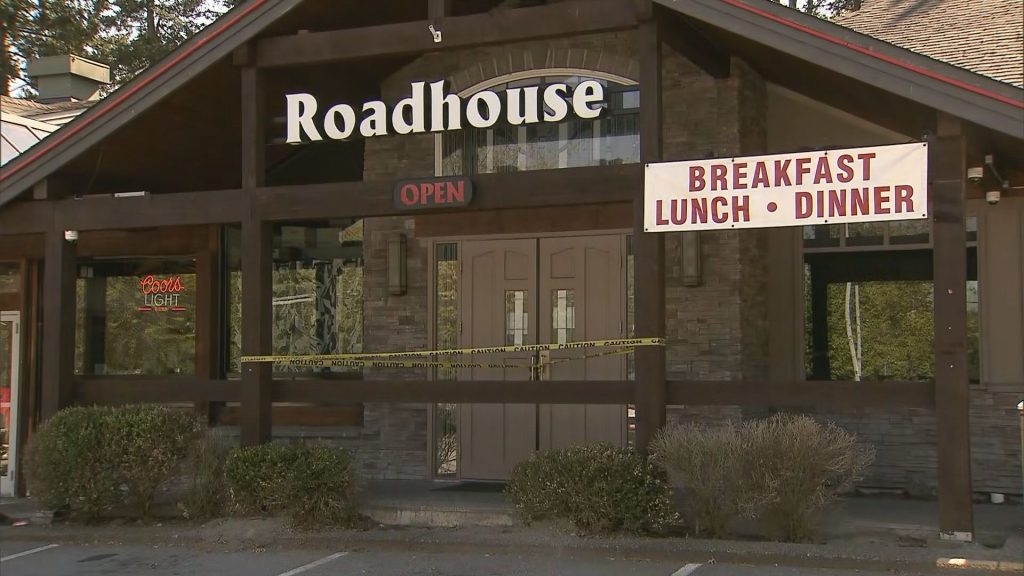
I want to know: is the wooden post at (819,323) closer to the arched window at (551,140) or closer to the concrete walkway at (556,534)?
the concrete walkway at (556,534)

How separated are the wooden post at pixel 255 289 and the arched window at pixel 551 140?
8.31ft

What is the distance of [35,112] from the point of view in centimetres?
1529

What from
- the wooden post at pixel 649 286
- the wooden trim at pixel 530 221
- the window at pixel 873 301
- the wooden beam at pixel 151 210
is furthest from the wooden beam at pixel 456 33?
the window at pixel 873 301

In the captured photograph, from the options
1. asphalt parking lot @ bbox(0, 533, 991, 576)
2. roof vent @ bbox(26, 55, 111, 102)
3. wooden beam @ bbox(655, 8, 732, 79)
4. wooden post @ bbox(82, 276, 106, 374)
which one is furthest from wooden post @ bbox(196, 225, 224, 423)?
wooden beam @ bbox(655, 8, 732, 79)

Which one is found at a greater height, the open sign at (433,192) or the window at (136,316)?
the open sign at (433,192)

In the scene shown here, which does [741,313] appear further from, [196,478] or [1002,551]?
[196,478]

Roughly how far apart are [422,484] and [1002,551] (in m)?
5.82

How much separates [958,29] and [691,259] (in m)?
3.77

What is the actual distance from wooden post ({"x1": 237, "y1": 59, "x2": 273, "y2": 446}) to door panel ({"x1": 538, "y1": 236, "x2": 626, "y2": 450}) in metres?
3.02

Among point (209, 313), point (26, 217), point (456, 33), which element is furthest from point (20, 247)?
A: point (456, 33)

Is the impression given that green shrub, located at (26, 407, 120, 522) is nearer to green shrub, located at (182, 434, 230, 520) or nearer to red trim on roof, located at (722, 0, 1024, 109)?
green shrub, located at (182, 434, 230, 520)

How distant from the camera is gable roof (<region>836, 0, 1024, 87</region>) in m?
9.65

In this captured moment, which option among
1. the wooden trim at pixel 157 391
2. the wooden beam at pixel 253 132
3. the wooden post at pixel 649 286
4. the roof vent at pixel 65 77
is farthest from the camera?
the roof vent at pixel 65 77

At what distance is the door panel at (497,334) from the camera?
11.5 m
